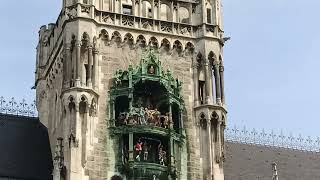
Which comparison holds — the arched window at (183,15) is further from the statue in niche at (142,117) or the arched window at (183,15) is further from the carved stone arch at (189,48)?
the statue in niche at (142,117)

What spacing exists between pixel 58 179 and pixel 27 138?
613 centimetres

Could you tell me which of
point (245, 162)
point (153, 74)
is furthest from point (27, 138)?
point (245, 162)

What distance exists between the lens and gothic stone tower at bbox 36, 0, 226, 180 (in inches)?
1284

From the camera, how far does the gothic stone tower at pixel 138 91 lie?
3262cm

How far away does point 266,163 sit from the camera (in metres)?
40.7

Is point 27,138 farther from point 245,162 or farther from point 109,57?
point 245,162

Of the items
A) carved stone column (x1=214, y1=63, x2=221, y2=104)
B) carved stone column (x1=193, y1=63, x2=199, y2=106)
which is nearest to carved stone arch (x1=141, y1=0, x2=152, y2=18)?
carved stone column (x1=193, y1=63, x2=199, y2=106)

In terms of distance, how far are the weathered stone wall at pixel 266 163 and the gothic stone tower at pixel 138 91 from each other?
4680 millimetres

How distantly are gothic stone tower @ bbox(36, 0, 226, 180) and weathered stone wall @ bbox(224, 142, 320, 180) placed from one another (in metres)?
4.68

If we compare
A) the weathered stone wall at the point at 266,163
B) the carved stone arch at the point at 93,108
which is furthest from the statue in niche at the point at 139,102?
the weathered stone wall at the point at 266,163

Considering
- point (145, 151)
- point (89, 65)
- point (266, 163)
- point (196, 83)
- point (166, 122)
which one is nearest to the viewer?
point (145, 151)

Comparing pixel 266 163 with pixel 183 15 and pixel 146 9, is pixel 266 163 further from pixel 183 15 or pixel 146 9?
pixel 146 9

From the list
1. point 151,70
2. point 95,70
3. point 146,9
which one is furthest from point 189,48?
point 95,70

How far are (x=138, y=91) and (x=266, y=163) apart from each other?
9360 millimetres
